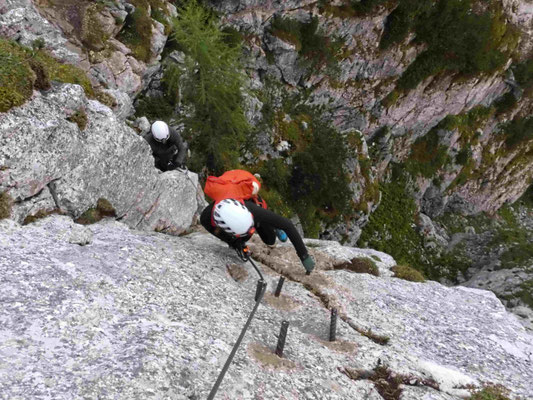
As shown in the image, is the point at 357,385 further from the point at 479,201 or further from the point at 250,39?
the point at 479,201

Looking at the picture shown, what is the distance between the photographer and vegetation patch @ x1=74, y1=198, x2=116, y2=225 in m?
11.6

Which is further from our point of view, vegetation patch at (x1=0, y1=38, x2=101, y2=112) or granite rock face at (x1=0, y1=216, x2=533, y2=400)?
vegetation patch at (x1=0, y1=38, x2=101, y2=112)

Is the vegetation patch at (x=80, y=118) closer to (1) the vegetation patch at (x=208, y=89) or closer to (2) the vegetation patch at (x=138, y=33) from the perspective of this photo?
(1) the vegetation patch at (x=208, y=89)

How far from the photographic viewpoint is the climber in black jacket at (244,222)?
1009 centimetres

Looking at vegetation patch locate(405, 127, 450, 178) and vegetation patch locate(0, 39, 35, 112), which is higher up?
vegetation patch locate(405, 127, 450, 178)

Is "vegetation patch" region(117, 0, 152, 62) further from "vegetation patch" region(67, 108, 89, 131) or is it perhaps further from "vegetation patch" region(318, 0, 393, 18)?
"vegetation patch" region(318, 0, 393, 18)

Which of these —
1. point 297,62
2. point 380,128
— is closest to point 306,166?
point 297,62

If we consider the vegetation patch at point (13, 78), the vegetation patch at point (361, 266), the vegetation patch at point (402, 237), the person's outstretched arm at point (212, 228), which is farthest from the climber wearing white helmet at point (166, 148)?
the vegetation patch at point (402, 237)

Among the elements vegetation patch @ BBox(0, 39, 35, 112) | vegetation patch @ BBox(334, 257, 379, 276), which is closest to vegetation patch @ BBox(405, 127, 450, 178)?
vegetation patch @ BBox(334, 257, 379, 276)

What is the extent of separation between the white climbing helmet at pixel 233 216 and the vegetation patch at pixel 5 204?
5.61 metres

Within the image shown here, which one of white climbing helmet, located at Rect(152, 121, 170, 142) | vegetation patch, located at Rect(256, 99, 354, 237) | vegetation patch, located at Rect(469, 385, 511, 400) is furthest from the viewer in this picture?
vegetation patch, located at Rect(256, 99, 354, 237)

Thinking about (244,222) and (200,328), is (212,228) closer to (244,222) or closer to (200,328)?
(244,222)

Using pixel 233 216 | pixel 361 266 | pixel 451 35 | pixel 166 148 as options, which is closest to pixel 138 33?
pixel 166 148

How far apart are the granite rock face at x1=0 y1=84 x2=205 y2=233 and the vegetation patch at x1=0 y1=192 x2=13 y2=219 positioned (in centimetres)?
15
